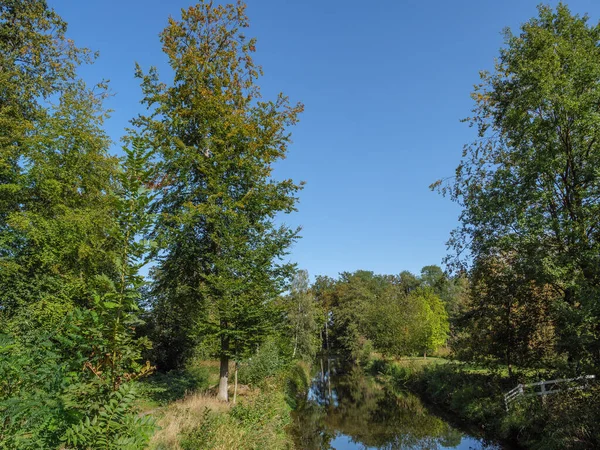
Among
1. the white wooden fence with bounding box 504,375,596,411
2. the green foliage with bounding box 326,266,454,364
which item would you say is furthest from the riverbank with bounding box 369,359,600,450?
the green foliage with bounding box 326,266,454,364

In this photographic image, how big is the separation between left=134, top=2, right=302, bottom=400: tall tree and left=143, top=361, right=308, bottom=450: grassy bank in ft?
6.19

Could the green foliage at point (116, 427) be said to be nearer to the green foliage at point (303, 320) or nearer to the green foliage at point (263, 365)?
the green foliage at point (263, 365)

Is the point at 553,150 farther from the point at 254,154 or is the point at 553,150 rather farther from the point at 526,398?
the point at 254,154

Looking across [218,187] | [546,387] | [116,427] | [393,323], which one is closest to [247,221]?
[218,187]

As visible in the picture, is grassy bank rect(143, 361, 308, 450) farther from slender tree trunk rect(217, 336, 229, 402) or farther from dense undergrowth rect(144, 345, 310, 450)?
slender tree trunk rect(217, 336, 229, 402)

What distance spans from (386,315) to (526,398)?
2506 cm

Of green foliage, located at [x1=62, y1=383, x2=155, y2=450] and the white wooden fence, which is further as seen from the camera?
the white wooden fence

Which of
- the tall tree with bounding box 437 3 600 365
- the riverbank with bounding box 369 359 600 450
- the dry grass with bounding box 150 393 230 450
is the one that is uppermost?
the tall tree with bounding box 437 3 600 365

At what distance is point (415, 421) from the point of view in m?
18.9

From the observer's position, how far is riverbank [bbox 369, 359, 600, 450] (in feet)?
33.4

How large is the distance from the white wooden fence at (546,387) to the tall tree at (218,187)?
1099 centimetres

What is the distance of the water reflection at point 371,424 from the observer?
1556cm

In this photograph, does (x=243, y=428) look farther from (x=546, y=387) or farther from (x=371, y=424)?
(x=546, y=387)

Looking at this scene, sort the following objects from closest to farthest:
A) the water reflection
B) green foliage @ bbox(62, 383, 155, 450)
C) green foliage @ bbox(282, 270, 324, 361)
Answer: green foliage @ bbox(62, 383, 155, 450)
the water reflection
green foliage @ bbox(282, 270, 324, 361)
